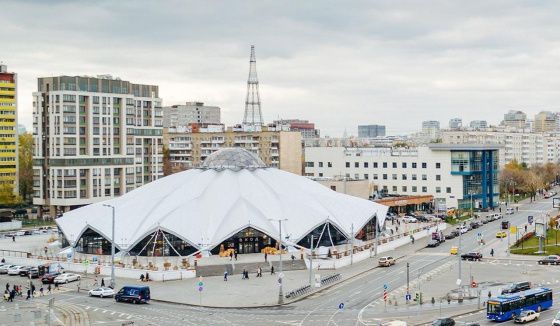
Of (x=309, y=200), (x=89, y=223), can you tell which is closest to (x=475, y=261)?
(x=309, y=200)

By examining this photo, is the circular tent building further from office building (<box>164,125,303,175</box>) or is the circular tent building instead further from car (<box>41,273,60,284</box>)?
office building (<box>164,125,303,175</box>)

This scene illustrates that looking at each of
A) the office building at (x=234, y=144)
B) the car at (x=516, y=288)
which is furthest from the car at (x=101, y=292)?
the office building at (x=234, y=144)

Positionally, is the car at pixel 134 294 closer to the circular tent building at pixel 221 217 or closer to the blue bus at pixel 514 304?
the circular tent building at pixel 221 217

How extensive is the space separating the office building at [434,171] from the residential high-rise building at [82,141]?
127 feet

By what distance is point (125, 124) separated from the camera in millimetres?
124750

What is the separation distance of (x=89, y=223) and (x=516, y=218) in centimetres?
6526

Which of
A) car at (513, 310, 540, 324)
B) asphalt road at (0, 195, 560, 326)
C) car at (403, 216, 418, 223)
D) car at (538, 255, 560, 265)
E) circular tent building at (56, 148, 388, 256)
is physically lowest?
asphalt road at (0, 195, 560, 326)

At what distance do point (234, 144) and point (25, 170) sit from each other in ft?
142

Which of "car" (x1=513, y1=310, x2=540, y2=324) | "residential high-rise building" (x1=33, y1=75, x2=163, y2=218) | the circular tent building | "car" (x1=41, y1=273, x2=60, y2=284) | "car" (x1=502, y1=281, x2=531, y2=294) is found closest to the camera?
"car" (x1=513, y1=310, x2=540, y2=324)

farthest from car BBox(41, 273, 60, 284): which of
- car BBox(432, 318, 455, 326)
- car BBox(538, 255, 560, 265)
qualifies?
car BBox(538, 255, 560, 265)

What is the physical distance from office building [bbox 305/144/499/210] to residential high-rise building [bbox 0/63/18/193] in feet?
187

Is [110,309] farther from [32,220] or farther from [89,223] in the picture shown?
[32,220]

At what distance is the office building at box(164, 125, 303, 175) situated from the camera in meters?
160

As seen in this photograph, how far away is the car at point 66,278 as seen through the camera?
6220cm
